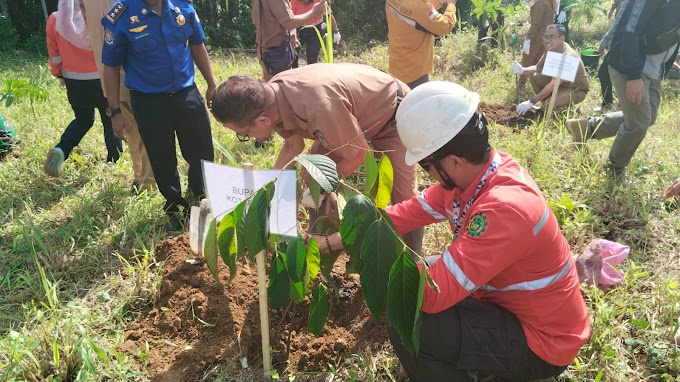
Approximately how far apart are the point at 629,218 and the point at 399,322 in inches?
89.2

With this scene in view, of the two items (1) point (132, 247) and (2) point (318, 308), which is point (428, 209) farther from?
(1) point (132, 247)

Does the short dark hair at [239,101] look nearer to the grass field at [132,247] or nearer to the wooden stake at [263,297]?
the wooden stake at [263,297]

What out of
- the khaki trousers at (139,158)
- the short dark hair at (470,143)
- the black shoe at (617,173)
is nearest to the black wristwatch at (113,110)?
the khaki trousers at (139,158)

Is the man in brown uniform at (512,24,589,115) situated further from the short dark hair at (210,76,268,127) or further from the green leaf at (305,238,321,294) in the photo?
the green leaf at (305,238,321,294)

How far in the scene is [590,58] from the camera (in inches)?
243

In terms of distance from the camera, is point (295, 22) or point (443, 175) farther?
point (295, 22)

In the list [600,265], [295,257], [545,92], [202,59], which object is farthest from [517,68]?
[295,257]

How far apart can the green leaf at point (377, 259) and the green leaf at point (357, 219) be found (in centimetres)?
5

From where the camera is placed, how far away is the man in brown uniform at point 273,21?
4.04 metres

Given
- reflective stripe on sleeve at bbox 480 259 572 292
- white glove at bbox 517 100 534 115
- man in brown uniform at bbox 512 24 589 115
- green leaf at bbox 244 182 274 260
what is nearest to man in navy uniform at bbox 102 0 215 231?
green leaf at bbox 244 182 274 260

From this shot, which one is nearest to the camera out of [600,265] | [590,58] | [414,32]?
[600,265]

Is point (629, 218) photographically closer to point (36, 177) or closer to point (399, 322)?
point (399, 322)

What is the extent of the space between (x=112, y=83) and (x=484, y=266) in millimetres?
2304

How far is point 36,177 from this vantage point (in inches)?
143
